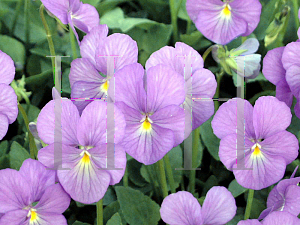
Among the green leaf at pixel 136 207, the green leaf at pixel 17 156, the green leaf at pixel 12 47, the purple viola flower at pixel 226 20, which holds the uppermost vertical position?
the purple viola flower at pixel 226 20

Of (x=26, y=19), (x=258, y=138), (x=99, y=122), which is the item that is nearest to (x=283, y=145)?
(x=258, y=138)

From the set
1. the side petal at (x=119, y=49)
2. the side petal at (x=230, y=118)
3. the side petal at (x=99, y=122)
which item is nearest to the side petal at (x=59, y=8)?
the side petal at (x=119, y=49)

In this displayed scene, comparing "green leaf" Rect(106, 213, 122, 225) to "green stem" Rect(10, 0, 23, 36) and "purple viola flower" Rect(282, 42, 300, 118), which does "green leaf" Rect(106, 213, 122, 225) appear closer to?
"purple viola flower" Rect(282, 42, 300, 118)

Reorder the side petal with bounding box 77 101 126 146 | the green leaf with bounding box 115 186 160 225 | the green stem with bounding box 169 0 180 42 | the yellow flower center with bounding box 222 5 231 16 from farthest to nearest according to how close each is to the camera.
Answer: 1. the green stem with bounding box 169 0 180 42
2. the yellow flower center with bounding box 222 5 231 16
3. the green leaf with bounding box 115 186 160 225
4. the side petal with bounding box 77 101 126 146

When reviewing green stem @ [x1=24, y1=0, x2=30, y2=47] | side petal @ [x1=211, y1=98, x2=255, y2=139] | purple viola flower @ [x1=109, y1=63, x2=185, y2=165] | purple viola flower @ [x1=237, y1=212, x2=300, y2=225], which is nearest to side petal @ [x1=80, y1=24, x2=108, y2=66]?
purple viola flower @ [x1=109, y1=63, x2=185, y2=165]

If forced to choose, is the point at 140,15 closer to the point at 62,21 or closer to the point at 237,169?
the point at 62,21

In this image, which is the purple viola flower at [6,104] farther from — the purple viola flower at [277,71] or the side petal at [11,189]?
the purple viola flower at [277,71]
